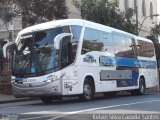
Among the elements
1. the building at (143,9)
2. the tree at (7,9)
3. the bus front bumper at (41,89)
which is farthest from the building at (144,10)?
the bus front bumper at (41,89)

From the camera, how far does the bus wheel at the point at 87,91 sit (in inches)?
812

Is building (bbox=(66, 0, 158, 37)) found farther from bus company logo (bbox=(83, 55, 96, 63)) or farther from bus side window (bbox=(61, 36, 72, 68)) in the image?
bus side window (bbox=(61, 36, 72, 68))

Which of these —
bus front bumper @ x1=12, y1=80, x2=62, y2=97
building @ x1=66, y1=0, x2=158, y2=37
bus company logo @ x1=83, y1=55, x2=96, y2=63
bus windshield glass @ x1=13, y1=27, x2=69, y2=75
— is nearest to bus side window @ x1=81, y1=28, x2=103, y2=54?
bus company logo @ x1=83, y1=55, x2=96, y2=63

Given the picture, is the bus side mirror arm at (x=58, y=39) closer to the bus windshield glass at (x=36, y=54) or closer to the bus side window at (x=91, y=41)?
the bus windshield glass at (x=36, y=54)

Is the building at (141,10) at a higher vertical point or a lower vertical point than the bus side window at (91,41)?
higher

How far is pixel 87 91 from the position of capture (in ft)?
68.6

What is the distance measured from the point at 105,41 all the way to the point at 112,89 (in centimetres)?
250

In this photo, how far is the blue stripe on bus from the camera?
22.9 m

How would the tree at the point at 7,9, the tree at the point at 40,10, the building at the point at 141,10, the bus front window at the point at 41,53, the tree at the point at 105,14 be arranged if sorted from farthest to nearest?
1. the building at the point at 141,10
2. the tree at the point at 105,14
3. the tree at the point at 40,10
4. the tree at the point at 7,9
5. the bus front window at the point at 41,53

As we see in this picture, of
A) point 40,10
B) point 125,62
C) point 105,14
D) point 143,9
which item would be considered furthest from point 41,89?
point 143,9

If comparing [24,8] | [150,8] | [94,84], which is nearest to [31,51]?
[94,84]


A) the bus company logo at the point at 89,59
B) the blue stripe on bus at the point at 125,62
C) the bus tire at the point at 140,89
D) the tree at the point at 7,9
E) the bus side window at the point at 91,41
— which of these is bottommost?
the bus tire at the point at 140,89

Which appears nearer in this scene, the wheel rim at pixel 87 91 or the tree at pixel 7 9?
the wheel rim at pixel 87 91

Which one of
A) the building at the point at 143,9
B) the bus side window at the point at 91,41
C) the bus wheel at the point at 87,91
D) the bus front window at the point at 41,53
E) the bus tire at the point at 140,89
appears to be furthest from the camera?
the building at the point at 143,9
